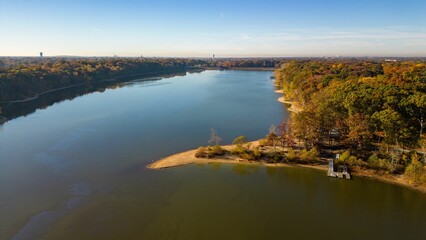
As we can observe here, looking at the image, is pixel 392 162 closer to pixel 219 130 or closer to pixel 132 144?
pixel 219 130

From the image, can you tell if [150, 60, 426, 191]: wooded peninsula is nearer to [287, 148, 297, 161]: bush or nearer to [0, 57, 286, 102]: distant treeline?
[287, 148, 297, 161]: bush

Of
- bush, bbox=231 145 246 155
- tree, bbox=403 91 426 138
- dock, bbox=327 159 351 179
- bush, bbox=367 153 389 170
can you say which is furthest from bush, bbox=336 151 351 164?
bush, bbox=231 145 246 155

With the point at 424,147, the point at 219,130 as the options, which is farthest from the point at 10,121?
the point at 424,147

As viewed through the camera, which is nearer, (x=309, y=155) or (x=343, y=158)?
(x=343, y=158)

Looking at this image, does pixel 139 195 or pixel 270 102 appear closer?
pixel 139 195

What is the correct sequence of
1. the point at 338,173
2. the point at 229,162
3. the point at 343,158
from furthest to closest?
1. the point at 229,162
2. the point at 343,158
3. the point at 338,173

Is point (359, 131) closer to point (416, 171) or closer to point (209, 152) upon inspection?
point (416, 171)

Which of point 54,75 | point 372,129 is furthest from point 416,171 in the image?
point 54,75

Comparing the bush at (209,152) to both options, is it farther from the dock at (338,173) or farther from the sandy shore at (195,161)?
the dock at (338,173)
